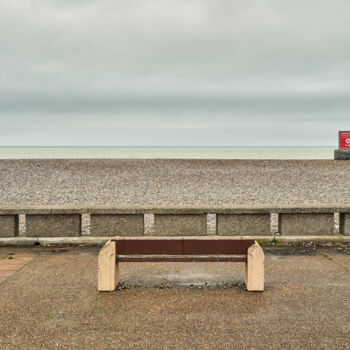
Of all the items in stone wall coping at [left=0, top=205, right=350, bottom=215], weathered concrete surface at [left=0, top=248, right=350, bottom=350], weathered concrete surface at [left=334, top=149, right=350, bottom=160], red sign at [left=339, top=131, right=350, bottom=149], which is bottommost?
weathered concrete surface at [left=0, top=248, right=350, bottom=350]

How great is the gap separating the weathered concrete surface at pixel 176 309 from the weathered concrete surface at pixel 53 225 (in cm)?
151

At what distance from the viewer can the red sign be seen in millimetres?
38037

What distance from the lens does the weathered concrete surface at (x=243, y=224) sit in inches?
305

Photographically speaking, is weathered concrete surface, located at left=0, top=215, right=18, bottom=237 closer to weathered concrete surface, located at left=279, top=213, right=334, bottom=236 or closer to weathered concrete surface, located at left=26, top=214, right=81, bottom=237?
weathered concrete surface, located at left=26, top=214, right=81, bottom=237

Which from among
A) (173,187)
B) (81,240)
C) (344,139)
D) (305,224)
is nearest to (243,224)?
(305,224)

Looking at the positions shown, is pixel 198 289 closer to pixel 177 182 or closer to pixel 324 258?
pixel 324 258

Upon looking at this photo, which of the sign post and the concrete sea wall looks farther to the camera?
the sign post

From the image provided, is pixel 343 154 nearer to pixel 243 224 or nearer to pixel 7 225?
pixel 243 224

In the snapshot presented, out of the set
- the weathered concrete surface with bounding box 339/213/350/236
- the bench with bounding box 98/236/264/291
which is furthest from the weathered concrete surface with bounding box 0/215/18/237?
the weathered concrete surface with bounding box 339/213/350/236

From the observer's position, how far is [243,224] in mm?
7781

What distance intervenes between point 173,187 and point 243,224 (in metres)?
13.2

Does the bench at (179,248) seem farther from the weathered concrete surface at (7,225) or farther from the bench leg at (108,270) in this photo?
the weathered concrete surface at (7,225)

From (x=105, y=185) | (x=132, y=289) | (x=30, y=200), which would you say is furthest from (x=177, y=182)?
(x=132, y=289)

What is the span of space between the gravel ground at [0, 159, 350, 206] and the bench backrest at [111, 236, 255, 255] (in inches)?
361
